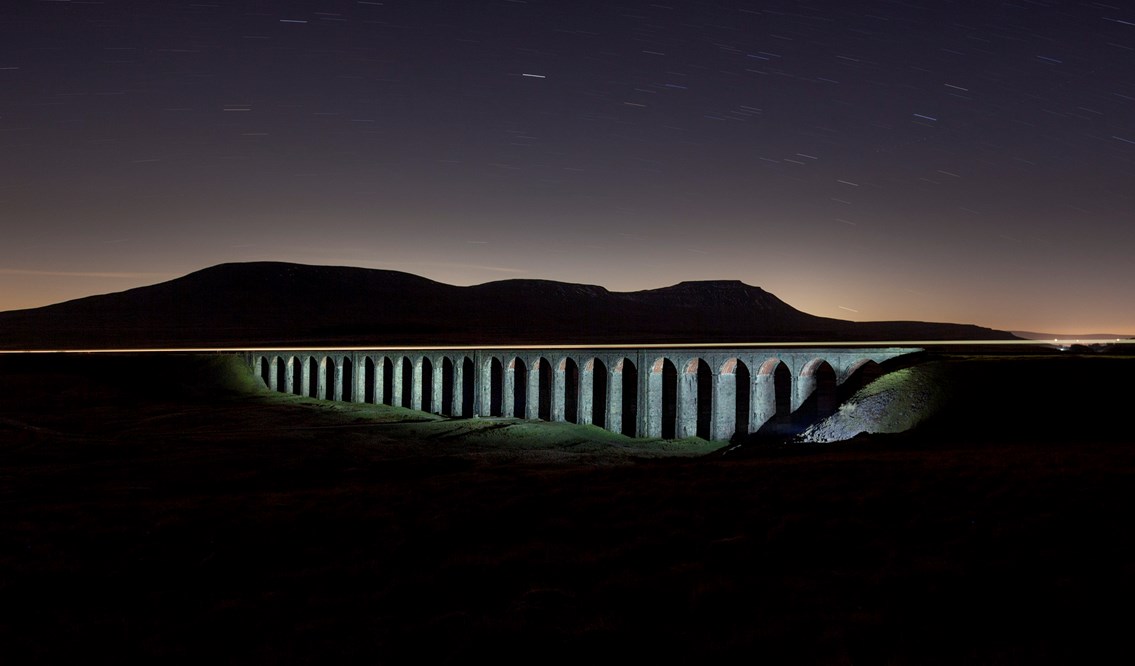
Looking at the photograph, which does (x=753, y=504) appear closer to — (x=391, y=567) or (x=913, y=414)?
(x=391, y=567)

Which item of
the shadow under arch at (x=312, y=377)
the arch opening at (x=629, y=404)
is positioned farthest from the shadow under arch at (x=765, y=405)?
the shadow under arch at (x=312, y=377)

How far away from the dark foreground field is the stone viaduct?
14.6 meters

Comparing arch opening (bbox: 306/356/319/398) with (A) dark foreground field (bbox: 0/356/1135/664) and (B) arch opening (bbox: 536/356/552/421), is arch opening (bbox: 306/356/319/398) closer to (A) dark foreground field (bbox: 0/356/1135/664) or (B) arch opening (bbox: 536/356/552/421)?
(B) arch opening (bbox: 536/356/552/421)

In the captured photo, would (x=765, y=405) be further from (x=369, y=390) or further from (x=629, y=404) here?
(x=369, y=390)

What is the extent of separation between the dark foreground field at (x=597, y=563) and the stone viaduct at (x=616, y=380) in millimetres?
14634

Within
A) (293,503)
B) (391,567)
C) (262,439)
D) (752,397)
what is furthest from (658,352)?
(391,567)

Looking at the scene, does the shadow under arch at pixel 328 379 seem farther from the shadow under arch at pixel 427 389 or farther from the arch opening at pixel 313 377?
the shadow under arch at pixel 427 389

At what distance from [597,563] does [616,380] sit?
111ft

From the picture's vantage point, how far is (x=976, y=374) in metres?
29.5

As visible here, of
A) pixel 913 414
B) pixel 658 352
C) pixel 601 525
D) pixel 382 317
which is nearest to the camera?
pixel 601 525

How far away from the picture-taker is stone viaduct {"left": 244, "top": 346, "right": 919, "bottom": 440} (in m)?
36.1

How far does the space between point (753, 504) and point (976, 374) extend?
2159 centimetres

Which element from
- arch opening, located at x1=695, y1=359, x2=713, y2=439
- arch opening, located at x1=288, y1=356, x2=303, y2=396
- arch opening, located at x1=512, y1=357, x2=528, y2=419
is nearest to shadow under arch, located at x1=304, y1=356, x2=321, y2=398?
arch opening, located at x1=288, y1=356, x2=303, y2=396

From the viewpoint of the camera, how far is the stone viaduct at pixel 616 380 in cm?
3612
